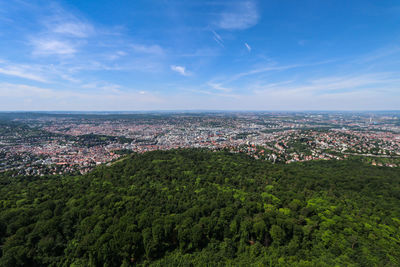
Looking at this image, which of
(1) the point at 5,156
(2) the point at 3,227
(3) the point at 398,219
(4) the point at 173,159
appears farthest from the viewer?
(1) the point at 5,156

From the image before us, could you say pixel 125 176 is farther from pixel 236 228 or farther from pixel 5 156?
pixel 5 156

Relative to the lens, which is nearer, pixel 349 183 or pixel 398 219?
pixel 398 219

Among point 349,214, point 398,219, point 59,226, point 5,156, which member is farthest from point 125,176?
point 5,156

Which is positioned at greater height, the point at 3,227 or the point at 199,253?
the point at 3,227

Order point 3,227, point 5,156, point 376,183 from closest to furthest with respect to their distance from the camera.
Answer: point 3,227 → point 376,183 → point 5,156

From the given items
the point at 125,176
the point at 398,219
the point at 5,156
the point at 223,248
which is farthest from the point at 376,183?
the point at 5,156

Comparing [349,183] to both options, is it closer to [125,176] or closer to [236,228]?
[236,228]
